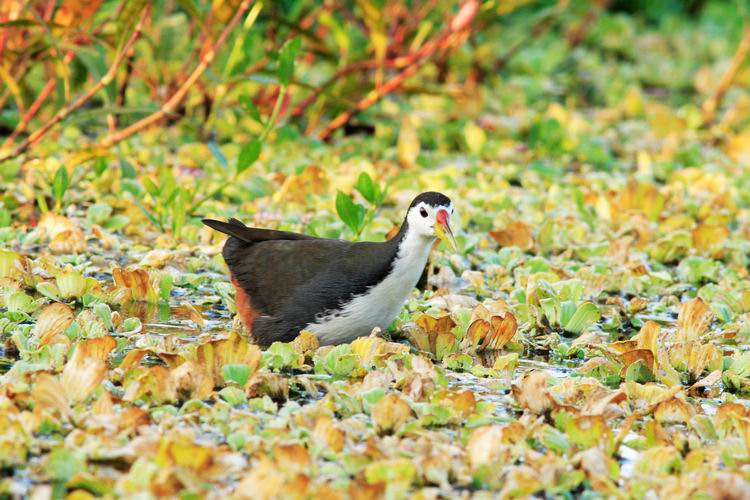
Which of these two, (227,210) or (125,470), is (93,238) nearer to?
(227,210)

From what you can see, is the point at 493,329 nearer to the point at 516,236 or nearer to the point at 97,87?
the point at 516,236

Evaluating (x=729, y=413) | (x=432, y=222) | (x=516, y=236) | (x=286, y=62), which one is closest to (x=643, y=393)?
(x=729, y=413)

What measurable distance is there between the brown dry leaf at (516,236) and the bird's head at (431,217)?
5.41 feet

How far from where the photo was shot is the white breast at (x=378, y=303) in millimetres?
4430

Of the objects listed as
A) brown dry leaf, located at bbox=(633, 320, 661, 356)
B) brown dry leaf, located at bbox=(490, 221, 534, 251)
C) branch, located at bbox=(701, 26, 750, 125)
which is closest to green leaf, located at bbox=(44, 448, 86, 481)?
brown dry leaf, located at bbox=(633, 320, 661, 356)

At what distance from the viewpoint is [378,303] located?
4438 mm

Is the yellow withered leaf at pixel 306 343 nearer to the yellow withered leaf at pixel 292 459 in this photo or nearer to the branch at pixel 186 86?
the yellow withered leaf at pixel 292 459

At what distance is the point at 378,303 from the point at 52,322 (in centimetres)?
116

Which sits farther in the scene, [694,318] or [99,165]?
[99,165]

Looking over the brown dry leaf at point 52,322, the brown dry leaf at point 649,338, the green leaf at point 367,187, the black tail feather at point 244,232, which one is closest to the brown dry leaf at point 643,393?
the brown dry leaf at point 649,338

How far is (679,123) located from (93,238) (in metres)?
4.91

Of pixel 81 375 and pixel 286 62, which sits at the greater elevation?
pixel 286 62

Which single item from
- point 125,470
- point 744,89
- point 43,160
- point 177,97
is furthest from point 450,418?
point 744,89

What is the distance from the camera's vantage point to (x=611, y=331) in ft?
16.9
